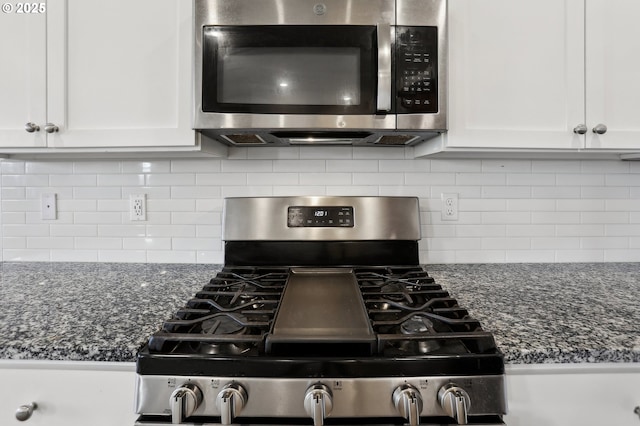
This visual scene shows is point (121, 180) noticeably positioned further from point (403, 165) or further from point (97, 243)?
point (403, 165)

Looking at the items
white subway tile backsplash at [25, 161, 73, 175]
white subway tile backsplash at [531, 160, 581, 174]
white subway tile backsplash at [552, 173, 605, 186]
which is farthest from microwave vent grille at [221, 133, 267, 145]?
white subway tile backsplash at [552, 173, 605, 186]

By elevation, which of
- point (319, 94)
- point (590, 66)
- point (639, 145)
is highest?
point (590, 66)

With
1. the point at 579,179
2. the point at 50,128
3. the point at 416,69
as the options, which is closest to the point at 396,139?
the point at 416,69

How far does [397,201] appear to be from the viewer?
134 centimetres

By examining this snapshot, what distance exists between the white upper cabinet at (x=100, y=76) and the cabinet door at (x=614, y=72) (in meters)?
1.30

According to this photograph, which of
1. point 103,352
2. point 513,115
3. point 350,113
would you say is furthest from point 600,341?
point 103,352

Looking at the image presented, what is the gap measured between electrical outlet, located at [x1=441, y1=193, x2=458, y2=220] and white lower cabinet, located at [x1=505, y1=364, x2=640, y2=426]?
784mm

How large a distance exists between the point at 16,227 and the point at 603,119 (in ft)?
7.33

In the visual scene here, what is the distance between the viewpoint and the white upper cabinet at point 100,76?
114cm

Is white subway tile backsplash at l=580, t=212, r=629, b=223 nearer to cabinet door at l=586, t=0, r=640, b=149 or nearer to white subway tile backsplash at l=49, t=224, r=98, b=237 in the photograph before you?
cabinet door at l=586, t=0, r=640, b=149

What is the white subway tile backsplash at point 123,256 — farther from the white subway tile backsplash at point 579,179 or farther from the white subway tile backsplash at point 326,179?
the white subway tile backsplash at point 579,179

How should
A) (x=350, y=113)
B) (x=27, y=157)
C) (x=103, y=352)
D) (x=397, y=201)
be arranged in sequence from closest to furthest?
(x=103, y=352)
(x=350, y=113)
(x=397, y=201)
(x=27, y=157)

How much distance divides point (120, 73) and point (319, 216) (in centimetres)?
81

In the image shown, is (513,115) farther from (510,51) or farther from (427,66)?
(427,66)
